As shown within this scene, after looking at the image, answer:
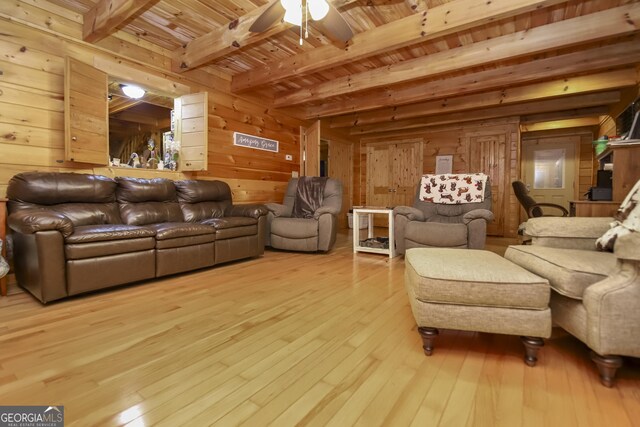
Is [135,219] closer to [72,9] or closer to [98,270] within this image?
[98,270]

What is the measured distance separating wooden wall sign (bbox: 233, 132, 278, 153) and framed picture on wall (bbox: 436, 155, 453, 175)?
358 centimetres

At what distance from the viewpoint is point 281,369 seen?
1.31m

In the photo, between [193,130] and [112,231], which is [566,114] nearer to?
[193,130]

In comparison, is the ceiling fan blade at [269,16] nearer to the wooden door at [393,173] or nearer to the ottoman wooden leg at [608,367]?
the ottoman wooden leg at [608,367]

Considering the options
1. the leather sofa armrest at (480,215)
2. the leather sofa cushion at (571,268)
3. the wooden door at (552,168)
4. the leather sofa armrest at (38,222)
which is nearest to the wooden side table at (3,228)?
the leather sofa armrest at (38,222)

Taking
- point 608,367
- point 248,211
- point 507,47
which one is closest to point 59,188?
point 248,211

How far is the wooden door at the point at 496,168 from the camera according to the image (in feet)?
19.2

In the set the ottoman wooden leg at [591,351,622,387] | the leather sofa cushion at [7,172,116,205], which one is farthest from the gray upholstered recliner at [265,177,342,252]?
the ottoman wooden leg at [591,351,622,387]

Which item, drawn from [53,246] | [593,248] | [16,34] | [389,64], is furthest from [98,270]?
[389,64]

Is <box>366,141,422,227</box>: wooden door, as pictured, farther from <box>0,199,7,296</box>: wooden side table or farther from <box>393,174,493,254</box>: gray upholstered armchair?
<box>0,199,7,296</box>: wooden side table

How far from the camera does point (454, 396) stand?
113cm

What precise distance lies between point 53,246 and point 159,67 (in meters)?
2.55

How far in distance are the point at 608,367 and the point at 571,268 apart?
39 cm

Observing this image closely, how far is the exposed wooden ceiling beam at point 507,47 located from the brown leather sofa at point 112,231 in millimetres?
2420
